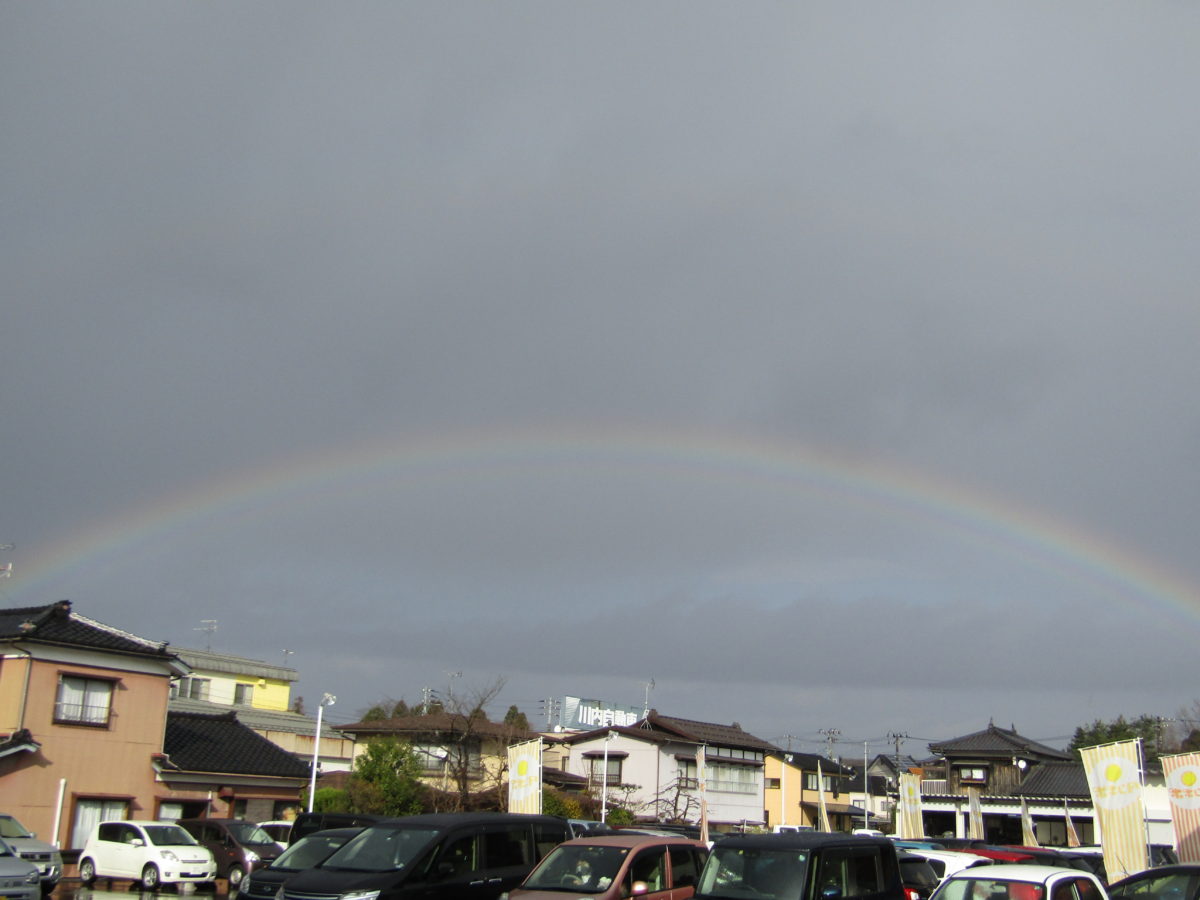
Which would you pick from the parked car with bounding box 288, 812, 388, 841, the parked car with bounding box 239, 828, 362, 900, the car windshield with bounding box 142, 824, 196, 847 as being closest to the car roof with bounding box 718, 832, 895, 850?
the parked car with bounding box 239, 828, 362, 900

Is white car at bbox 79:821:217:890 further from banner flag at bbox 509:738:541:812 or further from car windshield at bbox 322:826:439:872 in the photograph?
car windshield at bbox 322:826:439:872

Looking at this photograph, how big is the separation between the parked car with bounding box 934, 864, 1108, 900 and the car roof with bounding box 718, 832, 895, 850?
1234 mm

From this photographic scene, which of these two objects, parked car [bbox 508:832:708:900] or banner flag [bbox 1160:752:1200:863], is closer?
parked car [bbox 508:832:708:900]

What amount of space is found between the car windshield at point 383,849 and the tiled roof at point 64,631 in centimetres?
2269

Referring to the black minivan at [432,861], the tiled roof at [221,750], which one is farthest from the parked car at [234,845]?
the black minivan at [432,861]

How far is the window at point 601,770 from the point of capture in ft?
216

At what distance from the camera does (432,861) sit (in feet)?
50.0

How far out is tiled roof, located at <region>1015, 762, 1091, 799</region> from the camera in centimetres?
6219

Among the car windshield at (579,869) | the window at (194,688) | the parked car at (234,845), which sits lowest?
the parked car at (234,845)

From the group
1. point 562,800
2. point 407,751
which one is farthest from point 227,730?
point 562,800

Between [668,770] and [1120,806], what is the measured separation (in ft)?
142

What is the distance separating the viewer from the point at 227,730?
43.3 meters

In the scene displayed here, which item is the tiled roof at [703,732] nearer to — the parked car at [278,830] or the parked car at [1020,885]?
the parked car at [278,830]

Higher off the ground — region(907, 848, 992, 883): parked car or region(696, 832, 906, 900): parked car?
region(696, 832, 906, 900): parked car
